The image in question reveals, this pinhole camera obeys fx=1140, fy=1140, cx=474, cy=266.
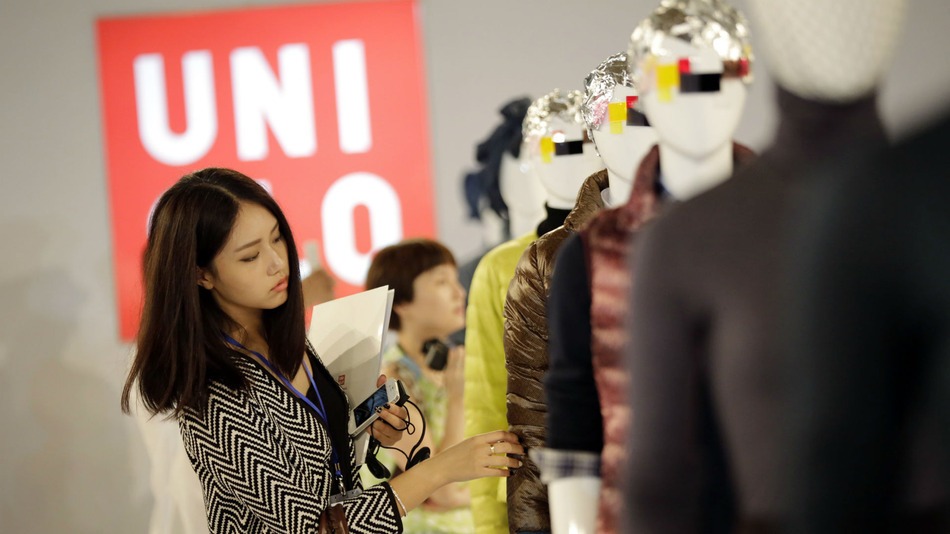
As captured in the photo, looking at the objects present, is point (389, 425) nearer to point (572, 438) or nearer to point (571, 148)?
point (571, 148)

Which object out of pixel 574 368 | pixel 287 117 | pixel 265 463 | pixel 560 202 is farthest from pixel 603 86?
pixel 287 117

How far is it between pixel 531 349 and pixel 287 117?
3636mm

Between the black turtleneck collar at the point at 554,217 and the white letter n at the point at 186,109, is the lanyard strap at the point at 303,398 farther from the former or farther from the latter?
the white letter n at the point at 186,109

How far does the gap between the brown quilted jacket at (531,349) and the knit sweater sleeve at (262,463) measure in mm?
Answer: 257

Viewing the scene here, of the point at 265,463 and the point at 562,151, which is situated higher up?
the point at 562,151

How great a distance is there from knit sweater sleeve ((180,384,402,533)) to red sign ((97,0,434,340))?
3316mm

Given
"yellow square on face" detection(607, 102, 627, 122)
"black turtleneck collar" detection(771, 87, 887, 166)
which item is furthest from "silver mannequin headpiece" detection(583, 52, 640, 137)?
"black turtleneck collar" detection(771, 87, 887, 166)

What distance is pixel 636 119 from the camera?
5.05 feet

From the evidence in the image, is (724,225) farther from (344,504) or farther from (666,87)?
(344,504)

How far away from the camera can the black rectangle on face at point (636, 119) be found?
1.53m

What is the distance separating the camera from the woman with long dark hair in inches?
71.5

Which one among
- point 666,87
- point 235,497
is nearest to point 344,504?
point 235,497

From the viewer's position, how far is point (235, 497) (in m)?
1.88

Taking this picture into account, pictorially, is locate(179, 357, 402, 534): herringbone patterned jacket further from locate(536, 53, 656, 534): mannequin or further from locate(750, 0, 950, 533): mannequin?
locate(750, 0, 950, 533): mannequin
